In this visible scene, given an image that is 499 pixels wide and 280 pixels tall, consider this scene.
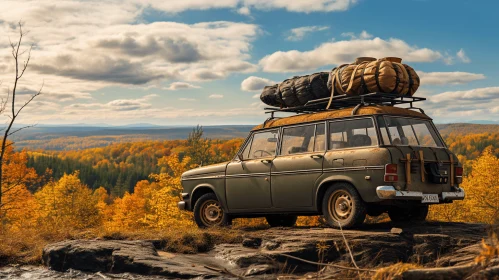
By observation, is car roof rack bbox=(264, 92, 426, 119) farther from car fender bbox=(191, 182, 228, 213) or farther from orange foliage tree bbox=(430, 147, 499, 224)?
orange foliage tree bbox=(430, 147, 499, 224)

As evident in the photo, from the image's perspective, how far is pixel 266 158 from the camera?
402 inches

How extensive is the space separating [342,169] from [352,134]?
2.11 feet

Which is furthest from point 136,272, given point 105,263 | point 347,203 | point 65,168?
point 65,168

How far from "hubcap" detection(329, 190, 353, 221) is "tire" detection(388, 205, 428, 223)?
1.32 m

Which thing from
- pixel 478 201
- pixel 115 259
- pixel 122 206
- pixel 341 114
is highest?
pixel 341 114

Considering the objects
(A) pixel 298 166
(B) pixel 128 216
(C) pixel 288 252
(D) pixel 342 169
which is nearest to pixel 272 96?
(A) pixel 298 166

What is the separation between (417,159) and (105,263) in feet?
16.8

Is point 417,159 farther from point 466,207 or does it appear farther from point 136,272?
point 466,207

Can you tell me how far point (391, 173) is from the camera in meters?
8.23

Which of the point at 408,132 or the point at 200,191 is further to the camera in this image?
the point at 200,191

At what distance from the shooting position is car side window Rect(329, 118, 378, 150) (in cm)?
871

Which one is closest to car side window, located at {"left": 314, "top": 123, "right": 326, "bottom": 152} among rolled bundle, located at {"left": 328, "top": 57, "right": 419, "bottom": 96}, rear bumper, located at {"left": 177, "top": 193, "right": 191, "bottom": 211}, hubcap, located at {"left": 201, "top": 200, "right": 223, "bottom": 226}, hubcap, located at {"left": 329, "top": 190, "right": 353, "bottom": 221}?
rolled bundle, located at {"left": 328, "top": 57, "right": 419, "bottom": 96}

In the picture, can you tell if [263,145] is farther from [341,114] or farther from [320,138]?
[341,114]

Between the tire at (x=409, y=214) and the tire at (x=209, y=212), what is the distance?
3.14m
